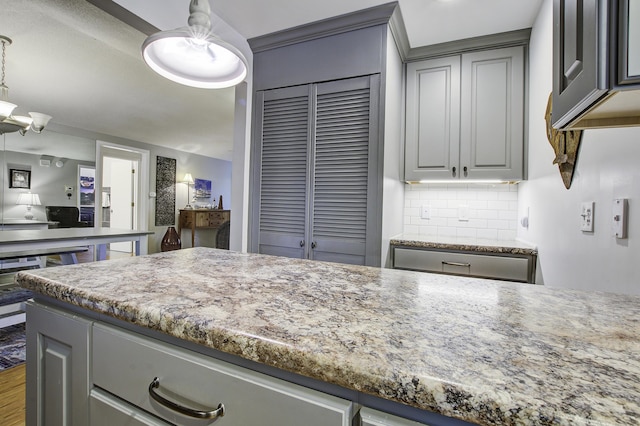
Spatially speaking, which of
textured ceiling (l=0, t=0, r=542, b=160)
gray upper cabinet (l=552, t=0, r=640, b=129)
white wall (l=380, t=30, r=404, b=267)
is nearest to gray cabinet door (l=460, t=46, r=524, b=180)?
textured ceiling (l=0, t=0, r=542, b=160)

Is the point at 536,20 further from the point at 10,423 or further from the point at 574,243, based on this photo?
the point at 10,423

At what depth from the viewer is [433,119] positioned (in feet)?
7.88

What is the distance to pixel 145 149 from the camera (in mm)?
6219

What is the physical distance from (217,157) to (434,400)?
27.6 feet

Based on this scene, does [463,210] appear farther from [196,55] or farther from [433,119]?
[196,55]

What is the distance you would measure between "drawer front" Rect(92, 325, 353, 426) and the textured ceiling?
1847 millimetres

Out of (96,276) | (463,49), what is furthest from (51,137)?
(463,49)

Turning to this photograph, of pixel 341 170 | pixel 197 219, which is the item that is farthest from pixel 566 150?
pixel 197 219

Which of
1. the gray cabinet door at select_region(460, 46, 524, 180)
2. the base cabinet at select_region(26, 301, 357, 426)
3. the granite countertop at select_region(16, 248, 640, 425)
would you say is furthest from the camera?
the gray cabinet door at select_region(460, 46, 524, 180)

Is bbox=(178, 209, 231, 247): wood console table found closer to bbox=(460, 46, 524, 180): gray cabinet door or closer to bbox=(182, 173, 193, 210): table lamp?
bbox=(182, 173, 193, 210): table lamp

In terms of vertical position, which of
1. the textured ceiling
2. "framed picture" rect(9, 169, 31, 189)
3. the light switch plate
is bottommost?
the light switch plate

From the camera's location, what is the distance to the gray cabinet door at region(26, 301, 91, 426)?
2.46 ft

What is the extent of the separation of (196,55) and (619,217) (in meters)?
1.59

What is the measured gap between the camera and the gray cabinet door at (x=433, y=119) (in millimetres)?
2342
